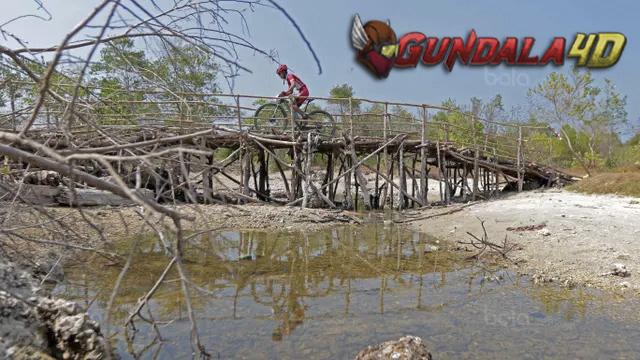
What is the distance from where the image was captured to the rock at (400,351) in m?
2.51

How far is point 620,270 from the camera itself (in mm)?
5062

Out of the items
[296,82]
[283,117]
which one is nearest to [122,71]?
[296,82]

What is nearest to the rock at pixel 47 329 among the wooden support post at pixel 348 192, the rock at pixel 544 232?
the rock at pixel 544 232

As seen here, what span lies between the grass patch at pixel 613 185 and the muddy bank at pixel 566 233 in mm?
372

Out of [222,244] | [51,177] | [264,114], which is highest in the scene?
[264,114]

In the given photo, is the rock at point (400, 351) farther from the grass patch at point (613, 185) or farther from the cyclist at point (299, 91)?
the grass patch at point (613, 185)

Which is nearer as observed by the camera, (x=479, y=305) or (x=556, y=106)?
(x=479, y=305)

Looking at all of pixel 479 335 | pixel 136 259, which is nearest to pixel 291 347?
pixel 479 335

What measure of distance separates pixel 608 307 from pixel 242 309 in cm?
372

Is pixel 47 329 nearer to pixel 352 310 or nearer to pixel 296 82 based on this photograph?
pixel 352 310

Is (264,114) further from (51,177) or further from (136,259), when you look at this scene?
(136,259)

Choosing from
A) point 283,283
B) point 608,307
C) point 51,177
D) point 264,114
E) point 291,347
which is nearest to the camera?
point 291,347

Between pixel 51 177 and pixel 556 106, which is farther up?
pixel 556 106

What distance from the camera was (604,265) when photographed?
17.7ft
